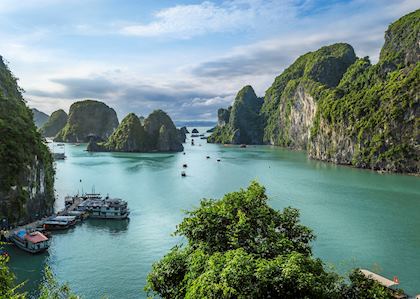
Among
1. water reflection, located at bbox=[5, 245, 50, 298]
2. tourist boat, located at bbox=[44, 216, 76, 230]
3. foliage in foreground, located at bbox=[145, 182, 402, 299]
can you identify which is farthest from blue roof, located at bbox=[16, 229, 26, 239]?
foliage in foreground, located at bbox=[145, 182, 402, 299]

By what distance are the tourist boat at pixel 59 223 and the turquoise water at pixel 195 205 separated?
157 centimetres

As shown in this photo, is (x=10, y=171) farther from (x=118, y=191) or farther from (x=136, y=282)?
(x=118, y=191)

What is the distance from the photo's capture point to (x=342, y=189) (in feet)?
277

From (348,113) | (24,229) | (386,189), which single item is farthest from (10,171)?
(348,113)

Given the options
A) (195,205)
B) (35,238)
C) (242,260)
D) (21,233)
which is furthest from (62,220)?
(242,260)

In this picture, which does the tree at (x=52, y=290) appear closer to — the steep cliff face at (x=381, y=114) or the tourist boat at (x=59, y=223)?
the tourist boat at (x=59, y=223)

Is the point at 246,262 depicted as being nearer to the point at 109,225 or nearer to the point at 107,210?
the point at 109,225

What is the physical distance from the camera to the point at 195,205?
71.2 meters

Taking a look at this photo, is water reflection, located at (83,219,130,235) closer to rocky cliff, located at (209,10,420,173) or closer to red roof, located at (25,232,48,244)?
red roof, located at (25,232,48,244)

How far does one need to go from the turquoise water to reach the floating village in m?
1.31

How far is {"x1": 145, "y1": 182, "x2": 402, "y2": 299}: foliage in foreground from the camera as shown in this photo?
52.4ft

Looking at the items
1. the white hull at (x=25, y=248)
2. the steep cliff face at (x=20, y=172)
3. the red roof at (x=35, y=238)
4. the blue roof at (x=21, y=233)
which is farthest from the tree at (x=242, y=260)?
the steep cliff face at (x=20, y=172)

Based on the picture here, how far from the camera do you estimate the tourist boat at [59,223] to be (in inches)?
2197

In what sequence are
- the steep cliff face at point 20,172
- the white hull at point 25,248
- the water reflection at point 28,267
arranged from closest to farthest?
1. the water reflection at point 28,267
2. the white hull at point 25,248
3. the steep cliff face at point 20,172
